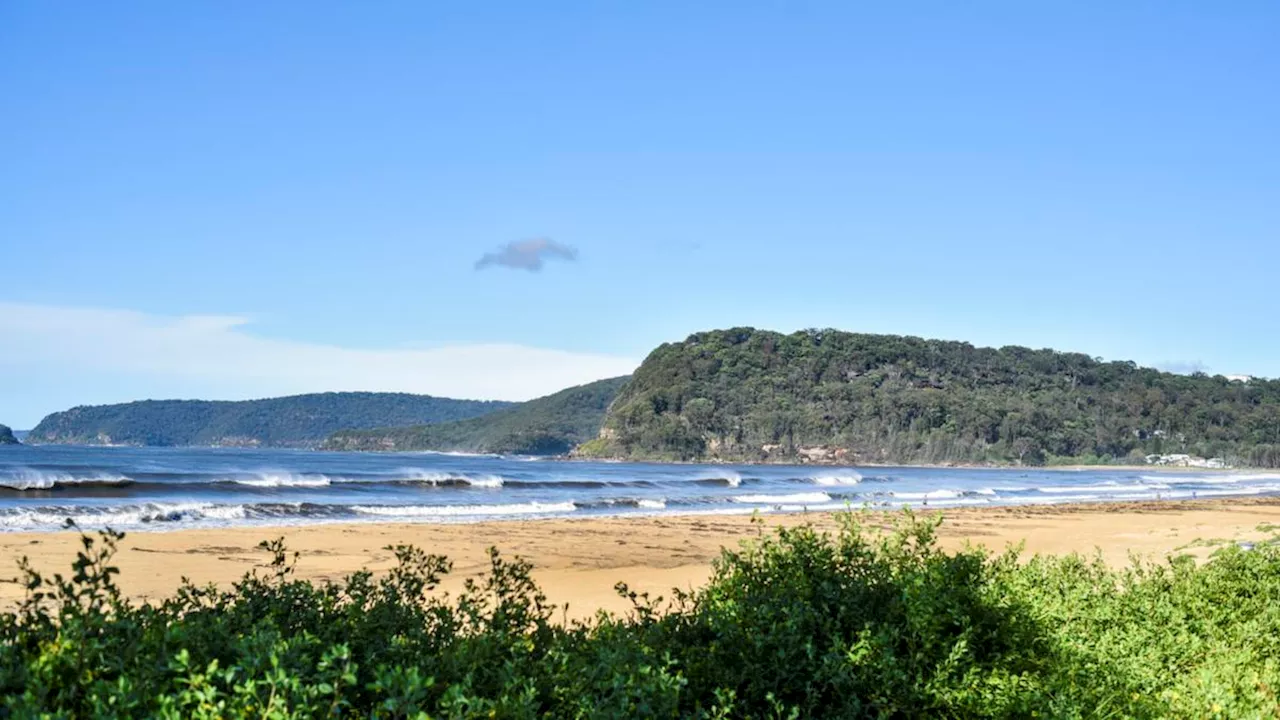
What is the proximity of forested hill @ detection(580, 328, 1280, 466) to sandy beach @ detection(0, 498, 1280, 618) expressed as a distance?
12125cm

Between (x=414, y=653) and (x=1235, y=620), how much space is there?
6.27 meters

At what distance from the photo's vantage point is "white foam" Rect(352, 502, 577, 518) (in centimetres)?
2970

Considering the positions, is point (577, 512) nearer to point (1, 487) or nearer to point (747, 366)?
point (1, 487)

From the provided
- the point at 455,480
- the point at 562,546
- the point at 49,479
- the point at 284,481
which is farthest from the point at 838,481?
the point at 562,546

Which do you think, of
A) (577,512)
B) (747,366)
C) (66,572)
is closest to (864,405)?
(747,366)

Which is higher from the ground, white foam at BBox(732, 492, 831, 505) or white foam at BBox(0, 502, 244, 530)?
white foam at BBox(0, 502, 244, 530)

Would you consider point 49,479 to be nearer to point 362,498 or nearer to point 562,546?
point 362,498

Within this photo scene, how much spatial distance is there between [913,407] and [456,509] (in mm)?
141541

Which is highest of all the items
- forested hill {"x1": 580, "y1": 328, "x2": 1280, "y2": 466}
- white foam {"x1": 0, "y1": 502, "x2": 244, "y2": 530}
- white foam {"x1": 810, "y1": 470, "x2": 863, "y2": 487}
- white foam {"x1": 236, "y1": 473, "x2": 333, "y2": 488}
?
forested hill {"x1": 580, "y1": 328, "x2": 1280, "y2": 466}

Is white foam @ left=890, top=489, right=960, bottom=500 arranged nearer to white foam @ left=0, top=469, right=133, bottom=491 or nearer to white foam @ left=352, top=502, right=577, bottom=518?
white foam @ left=352, top=502, right=577, bottom=518

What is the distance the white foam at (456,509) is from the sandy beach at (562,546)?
9.38 ft

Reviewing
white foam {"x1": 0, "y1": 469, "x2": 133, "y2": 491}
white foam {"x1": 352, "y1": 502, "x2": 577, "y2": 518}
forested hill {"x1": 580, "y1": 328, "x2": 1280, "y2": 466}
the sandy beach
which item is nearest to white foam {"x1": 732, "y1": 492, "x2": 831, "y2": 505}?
the sandy beach

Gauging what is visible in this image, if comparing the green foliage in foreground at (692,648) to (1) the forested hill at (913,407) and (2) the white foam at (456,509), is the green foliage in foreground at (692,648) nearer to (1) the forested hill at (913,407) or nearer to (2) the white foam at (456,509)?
(2) the white foam at (456,509)

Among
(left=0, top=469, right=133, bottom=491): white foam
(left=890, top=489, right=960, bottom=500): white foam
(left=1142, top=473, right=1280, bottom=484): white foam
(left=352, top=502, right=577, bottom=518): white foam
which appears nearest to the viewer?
(left=352, top=502, right=577, bottom=518): white foam
